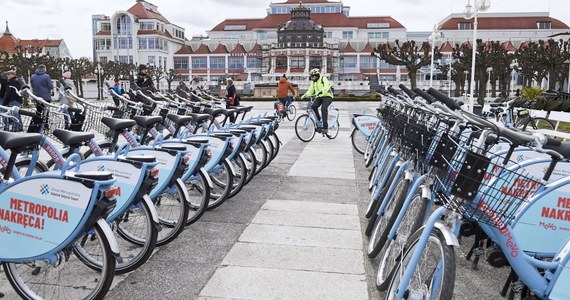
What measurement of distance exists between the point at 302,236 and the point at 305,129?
678 centimetres

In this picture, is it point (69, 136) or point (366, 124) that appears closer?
point (69, 136)

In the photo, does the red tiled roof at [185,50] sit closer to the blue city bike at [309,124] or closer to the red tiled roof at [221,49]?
the red tiled roof at [221,49]

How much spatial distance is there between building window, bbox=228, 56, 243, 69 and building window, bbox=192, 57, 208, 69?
11.4ft

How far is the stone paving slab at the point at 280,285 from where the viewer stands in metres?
3.24

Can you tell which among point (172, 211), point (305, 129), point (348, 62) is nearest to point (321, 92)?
point (305, 129)

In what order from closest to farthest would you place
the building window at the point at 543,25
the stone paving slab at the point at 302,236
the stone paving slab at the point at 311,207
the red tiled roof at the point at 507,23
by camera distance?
the stone paving slab at the point at 302,236 → the stone paving slab at the point at 311,207 → the red tiled roof at the point at 507,23 → the building window at the point at 543,25

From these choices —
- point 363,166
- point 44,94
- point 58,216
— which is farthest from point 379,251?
point 44,94

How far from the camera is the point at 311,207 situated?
5484mm

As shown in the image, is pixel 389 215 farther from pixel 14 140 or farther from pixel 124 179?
pixel 14 140

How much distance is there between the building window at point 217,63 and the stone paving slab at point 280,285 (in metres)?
71.4

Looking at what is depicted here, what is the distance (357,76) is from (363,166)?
204 ft

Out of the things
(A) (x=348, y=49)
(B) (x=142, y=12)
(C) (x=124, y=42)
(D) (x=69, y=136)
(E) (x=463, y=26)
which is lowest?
(D) (x=69, y=136)

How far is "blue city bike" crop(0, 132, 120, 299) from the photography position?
9.04ft

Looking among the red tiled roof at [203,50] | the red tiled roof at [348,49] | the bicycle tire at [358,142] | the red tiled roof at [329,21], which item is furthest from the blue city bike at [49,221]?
the red tiled roof at [329,21]
